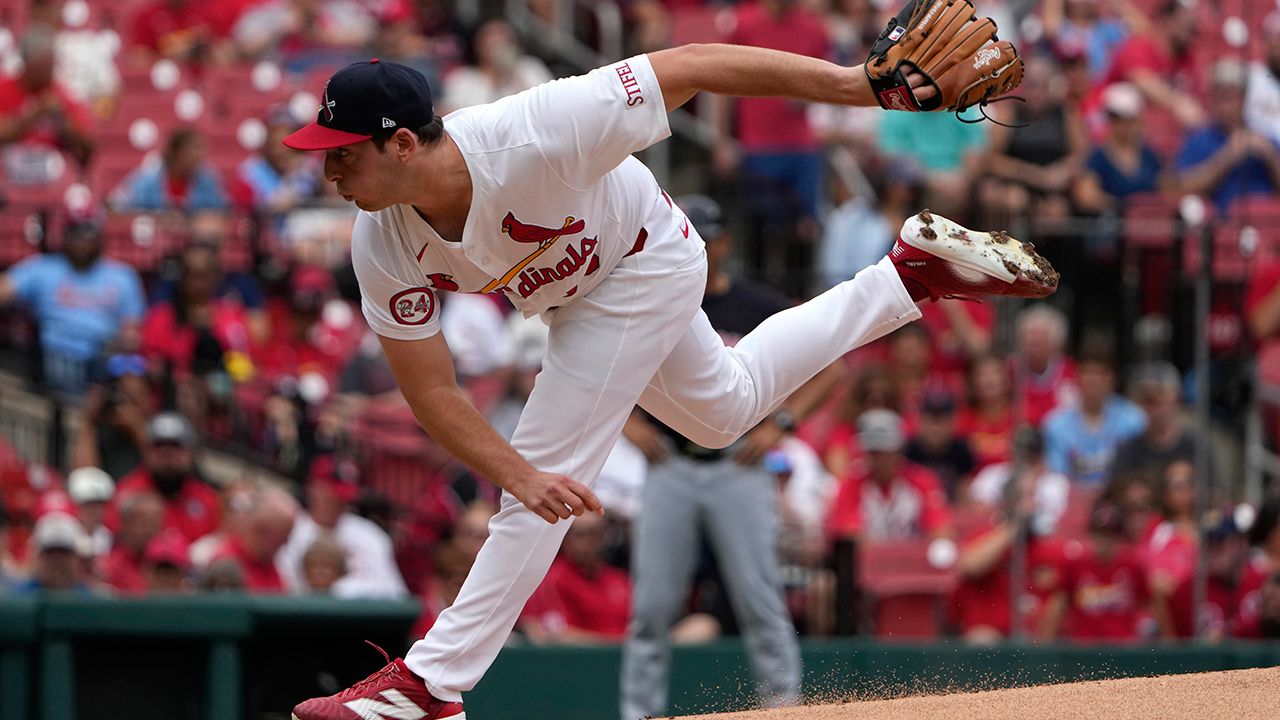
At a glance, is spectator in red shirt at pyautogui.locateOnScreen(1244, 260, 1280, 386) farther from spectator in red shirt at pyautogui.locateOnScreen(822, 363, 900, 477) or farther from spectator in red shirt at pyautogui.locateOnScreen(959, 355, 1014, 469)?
spectator in red shirt at pyautogui.locateOnScreen(822, 363, 900, 477)

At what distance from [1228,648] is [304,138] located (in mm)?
5278

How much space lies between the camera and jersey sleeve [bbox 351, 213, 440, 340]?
193 inches

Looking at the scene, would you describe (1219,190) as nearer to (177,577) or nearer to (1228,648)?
(1228,648)

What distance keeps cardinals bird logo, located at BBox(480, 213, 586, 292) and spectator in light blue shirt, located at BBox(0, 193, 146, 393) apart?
17.6ft

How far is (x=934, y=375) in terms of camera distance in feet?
32.4

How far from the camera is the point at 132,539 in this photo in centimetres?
877

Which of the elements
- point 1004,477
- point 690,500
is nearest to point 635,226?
point 690,500

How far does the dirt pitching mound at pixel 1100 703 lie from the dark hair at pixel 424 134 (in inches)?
76.6

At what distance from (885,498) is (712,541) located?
1.73 m

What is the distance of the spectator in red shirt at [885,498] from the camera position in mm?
8984

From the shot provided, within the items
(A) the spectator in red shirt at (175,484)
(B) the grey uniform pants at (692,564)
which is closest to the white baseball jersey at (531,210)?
(B) the grey uniform pants at (692,564)

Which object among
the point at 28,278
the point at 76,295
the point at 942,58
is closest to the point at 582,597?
the point at 76,295

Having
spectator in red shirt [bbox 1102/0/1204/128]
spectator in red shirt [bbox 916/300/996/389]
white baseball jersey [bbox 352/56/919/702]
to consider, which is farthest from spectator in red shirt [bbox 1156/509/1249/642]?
white baseball jersey [bbox 352/56/919/702]

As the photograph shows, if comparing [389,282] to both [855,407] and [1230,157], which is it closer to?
[855,407]
